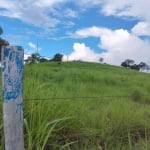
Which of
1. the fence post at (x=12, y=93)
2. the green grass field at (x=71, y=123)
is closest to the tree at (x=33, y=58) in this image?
the green grass field at (x=71, y=123)

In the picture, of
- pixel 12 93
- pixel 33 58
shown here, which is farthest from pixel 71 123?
pixel 12 93

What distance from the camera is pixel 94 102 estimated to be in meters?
6.46

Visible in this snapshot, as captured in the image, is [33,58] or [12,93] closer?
[12,93]

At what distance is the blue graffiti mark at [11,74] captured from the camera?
2.98 m

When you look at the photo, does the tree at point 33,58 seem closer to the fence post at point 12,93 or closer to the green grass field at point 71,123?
the green grass field at point 71,123

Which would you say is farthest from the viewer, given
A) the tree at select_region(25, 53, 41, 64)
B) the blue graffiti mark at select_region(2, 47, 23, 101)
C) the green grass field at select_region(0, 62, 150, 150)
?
the tree at select_region(25, 53, 41, 64)

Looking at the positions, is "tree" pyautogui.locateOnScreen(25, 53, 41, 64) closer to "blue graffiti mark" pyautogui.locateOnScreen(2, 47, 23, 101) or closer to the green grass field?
the green grass field

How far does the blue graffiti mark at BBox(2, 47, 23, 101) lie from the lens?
2.98 metres

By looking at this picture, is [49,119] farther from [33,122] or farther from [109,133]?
[109,133]

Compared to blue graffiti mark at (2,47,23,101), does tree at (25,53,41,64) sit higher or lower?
higher

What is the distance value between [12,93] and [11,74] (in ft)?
0.40

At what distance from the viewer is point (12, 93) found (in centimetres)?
300

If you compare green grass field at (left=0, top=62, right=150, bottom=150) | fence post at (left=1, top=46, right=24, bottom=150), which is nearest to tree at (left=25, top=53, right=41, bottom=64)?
green grass field at (left=0, top=62, right=150, bottom=150)

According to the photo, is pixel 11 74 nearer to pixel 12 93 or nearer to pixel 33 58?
pixel 12 93
